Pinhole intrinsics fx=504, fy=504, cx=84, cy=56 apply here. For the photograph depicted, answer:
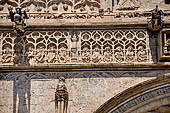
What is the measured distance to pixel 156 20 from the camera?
31.1ft

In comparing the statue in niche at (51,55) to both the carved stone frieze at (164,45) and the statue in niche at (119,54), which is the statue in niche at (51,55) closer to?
the statue in niche at (119,54)

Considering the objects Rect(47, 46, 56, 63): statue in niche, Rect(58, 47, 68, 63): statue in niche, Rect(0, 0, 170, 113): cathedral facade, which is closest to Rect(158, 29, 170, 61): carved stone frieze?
Rect(0, 0, 170, 113): cathedral facade

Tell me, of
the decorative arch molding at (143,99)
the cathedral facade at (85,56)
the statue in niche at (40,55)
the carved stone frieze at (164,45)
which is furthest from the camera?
the statue in niche at (40,55)

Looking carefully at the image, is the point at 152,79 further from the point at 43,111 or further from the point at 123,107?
the point at 43,111

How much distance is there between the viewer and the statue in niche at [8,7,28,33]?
942 cm

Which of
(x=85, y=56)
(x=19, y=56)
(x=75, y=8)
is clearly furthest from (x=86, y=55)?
(x=19, y=56)

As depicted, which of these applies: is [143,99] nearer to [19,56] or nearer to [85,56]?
[85,56]

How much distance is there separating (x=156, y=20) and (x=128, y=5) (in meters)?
0.79

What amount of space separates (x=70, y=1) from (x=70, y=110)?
2345 mm

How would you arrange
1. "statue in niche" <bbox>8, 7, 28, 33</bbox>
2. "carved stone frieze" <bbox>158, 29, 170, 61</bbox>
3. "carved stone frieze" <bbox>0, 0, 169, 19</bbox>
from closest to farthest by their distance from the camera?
"carved stone frieze" <bbox>158, 29, 170, 61</bbox>, "statue in niche" <bbox>8, 7, 28, 33</bbox>, "carved stone frieze" <bbox>0, 0, 169, 19</bbox>

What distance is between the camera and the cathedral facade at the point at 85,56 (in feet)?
29.9

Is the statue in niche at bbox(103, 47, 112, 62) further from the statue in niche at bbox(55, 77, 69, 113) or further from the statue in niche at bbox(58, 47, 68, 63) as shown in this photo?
the statue in niche at bbox(55, 77, 69, 113)

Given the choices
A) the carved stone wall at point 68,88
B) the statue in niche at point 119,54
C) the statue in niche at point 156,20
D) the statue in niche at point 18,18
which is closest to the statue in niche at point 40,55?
the carved stone wall at point 68,88

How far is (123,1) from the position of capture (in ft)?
33.1
